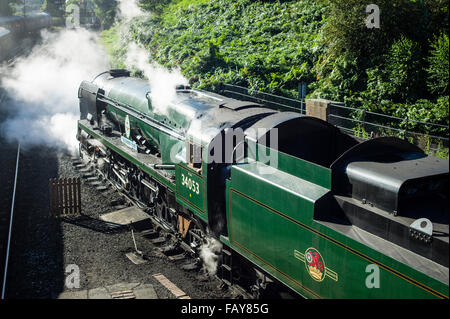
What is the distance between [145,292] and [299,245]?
325 cm

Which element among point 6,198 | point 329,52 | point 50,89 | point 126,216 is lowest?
point 126,216

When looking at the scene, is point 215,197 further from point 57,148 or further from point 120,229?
point 57,148

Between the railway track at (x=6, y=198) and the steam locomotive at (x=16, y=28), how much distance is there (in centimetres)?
2020

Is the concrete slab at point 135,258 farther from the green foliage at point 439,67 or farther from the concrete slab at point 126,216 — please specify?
the green foliage at point 439,67

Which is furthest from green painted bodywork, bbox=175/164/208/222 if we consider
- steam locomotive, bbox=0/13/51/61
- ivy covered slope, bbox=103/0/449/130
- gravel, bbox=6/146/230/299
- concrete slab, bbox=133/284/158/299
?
steam locomotive, bbox=0/13/51/61

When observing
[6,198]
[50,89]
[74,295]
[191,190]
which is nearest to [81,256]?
[74,295]

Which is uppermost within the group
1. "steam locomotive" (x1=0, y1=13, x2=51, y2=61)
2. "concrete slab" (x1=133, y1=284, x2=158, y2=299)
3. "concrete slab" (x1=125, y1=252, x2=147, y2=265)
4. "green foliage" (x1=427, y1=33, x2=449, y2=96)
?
"steam locomotive" (x1=0, y1=13, x2=51, y2=61)

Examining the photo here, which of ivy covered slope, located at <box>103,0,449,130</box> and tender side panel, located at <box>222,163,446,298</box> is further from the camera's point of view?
ivy covered slope, located at <box>103,0,449,130</box>

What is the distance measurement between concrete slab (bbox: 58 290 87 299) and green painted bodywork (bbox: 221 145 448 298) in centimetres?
266

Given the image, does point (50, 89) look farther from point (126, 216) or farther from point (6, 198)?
point (126, 216)

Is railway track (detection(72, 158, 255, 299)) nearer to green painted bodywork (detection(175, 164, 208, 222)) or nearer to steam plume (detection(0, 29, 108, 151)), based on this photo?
green painted bodywork (detection(175, 164, 208, 222))

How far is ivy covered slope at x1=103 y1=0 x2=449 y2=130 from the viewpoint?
1254cm

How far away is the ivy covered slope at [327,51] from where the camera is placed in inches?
494

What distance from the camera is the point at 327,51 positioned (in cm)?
1542
